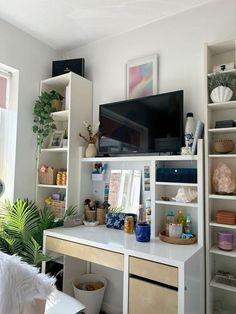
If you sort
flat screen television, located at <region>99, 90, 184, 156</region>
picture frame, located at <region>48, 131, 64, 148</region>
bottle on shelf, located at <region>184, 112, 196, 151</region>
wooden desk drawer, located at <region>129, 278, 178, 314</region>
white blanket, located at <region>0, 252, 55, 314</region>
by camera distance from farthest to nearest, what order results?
picture frame, located at <region>48, 131, 64, 148</region> → flat screen television, located at <region>99, 90, 184, 156</region> → bottle on shelf, located at <region>184, 112, 196, 151</region> → wooden desk drawer, located at <region>129, 278, 178, 314</region> → white blanket, located at <region>0, 252, 55, 314</region>

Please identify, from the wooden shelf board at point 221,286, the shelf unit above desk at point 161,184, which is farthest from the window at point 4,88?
the wooden shelf board at point 221,286

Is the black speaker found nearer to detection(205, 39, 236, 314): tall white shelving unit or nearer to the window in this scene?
the window

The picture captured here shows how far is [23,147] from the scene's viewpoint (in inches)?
95.1

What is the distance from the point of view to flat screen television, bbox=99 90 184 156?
Result: 1935 mm

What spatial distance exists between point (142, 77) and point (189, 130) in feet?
2.41

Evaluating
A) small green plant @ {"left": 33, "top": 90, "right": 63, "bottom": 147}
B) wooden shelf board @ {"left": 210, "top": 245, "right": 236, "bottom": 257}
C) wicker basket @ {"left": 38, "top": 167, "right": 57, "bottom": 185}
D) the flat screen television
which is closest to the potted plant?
small green plant @ {"left": 33, "top": 90, "right": 63, "bottom": 147}

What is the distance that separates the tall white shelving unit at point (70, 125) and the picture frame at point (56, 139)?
6cm

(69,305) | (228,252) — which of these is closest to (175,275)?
(228,252)

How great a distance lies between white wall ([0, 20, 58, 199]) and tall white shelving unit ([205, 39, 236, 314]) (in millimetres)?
1684

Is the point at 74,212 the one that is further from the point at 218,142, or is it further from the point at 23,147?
A: the point at 218,142

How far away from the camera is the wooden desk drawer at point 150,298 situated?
55.6 inches

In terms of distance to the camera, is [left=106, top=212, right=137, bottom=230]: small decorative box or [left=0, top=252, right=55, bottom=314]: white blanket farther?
[left=106, top=212, right=137, bottom=230]: small decorative box

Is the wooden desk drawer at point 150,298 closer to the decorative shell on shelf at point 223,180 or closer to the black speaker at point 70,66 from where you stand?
the decorative shell on shelf at point 223,180

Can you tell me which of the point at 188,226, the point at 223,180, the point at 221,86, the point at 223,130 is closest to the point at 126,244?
the point at 188,226
